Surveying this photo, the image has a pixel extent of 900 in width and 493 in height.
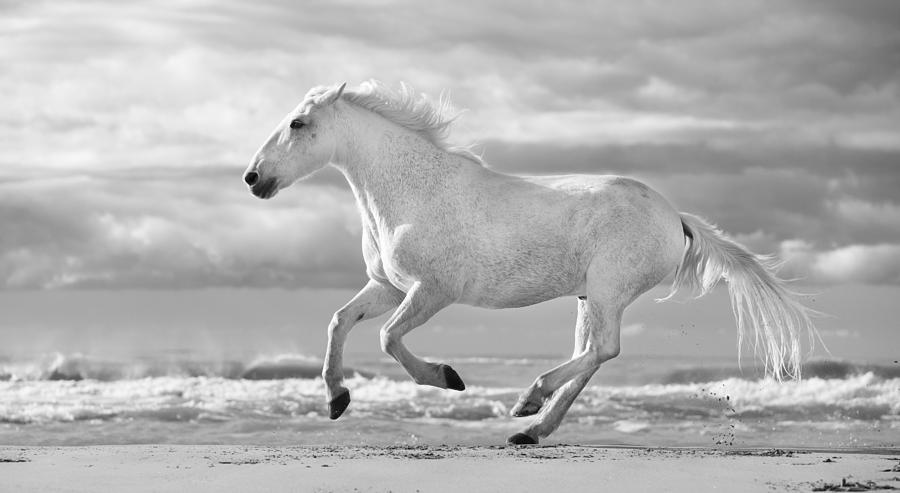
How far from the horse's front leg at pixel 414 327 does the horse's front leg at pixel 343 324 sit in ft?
1.61

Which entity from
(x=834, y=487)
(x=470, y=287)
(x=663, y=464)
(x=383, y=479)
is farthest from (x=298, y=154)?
(x=834, y=487)

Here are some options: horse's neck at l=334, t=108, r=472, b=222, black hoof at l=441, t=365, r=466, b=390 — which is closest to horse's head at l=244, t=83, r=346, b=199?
horse's neck at l=334, t=108, r=472, b=222

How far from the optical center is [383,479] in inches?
228

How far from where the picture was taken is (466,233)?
22.4 ft

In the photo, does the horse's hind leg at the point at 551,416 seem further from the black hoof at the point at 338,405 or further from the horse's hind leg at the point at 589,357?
the black hoof at the point at 338,405

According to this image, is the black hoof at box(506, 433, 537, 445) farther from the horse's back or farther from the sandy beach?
the horse's back

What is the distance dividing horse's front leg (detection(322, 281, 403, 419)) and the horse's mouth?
98 cm

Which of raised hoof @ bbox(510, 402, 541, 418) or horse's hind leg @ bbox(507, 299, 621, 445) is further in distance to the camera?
horse's hind leg @ bbox(507, 299, 621, 445)

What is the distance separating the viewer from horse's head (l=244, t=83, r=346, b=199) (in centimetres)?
701

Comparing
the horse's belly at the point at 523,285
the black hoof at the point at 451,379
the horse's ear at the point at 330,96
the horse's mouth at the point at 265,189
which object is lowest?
the black hoof at the point at 451,379

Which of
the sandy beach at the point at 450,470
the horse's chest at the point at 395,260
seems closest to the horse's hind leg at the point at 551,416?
the sandy beach at the point at 450,470

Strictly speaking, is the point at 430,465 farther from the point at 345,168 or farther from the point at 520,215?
the point at 345,168

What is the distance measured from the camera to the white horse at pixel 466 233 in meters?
6.75

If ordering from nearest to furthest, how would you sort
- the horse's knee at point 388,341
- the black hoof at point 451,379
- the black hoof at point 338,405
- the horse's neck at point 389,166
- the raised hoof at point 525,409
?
the raised hoof at point 525,409 < the horse's knee at point 388,341 < the black hoof at point 451,379 < the black hoof at point 338,405 < the horse's neck at point 389,166
